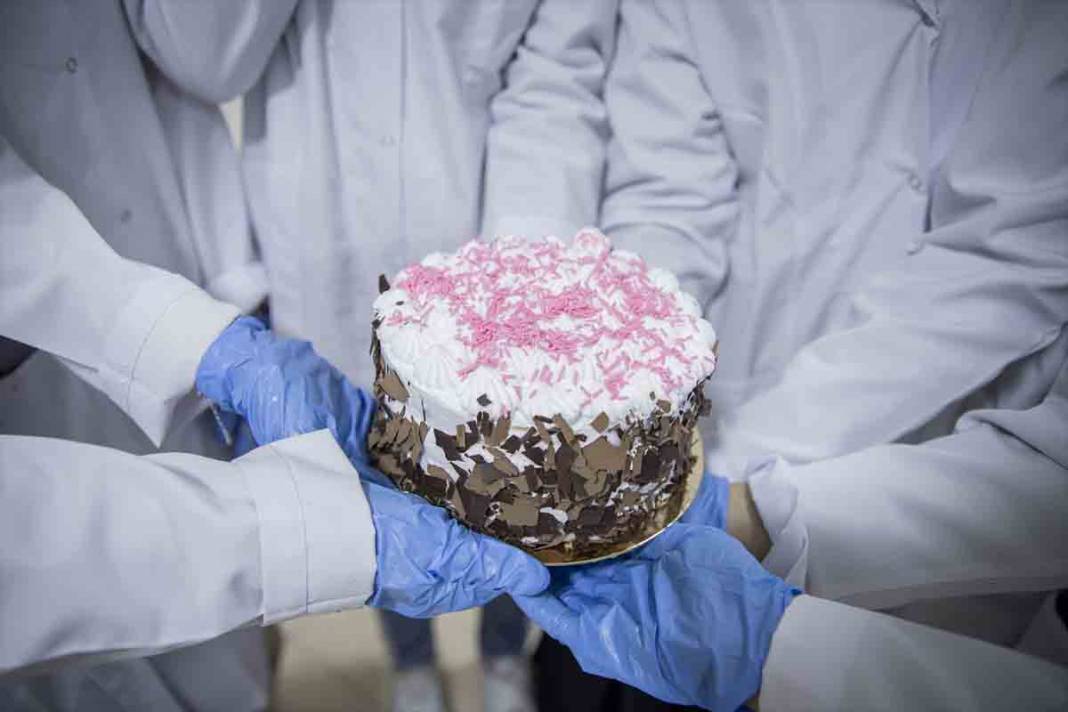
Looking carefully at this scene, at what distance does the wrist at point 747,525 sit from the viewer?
1015 mm

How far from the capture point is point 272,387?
0.92 meters

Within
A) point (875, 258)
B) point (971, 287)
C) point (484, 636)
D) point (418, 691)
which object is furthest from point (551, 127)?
point (418, 691)

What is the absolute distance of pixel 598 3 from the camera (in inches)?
45.8

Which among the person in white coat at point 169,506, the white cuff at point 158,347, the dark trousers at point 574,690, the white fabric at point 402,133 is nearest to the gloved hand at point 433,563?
the person in white coat at point 169,506

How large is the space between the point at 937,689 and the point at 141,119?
117 centimetres

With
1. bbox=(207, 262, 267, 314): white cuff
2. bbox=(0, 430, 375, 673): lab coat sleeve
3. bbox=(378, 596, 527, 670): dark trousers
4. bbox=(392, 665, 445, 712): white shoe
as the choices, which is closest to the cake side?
bbox=(0, 430, 375, 673): lab coat sleeve

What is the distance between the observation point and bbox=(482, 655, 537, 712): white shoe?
4.93ft

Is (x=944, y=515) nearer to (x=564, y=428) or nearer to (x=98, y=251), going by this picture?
(x=564, y=428)

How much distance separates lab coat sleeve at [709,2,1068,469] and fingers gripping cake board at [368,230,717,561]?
287 millimetres

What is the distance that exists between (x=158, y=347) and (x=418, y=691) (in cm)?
98

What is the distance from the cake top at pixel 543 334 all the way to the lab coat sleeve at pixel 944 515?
292 mm

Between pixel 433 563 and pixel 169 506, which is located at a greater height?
pixel 169 506

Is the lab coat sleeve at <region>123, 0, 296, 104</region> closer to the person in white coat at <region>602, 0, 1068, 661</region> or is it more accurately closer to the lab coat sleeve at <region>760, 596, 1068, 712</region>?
the person in white coat at <region>602, 0, 1068, 661</region>

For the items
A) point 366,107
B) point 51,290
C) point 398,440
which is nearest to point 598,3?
point 366,107
